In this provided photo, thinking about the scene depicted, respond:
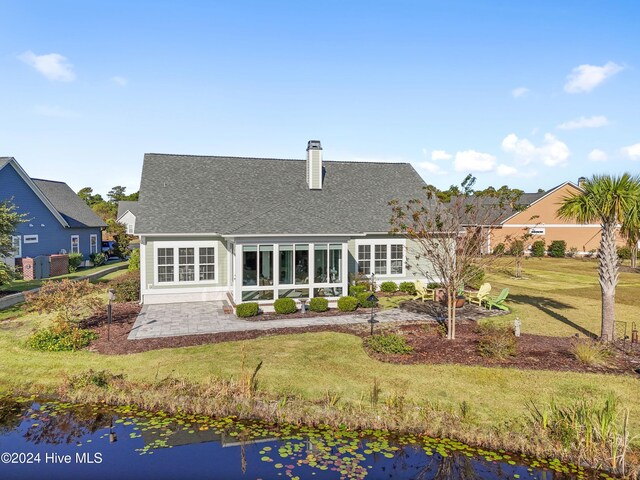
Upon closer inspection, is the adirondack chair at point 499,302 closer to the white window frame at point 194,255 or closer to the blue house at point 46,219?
the white window frame at point 194,255

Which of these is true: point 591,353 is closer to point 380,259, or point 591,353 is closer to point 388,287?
point 388,287

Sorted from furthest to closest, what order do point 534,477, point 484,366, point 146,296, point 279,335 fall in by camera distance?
1. point 146,296
2. point 279,335
3. point 484,366
4. point 534,477

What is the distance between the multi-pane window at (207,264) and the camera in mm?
21703

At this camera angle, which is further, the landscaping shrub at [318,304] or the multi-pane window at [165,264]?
the multi-pane window at [165,264]

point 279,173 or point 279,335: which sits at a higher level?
point 279,173

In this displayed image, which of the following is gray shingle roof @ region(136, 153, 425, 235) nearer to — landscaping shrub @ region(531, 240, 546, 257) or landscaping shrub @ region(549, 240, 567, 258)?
landscaping shrub @ region(531, 240, 546, 257)

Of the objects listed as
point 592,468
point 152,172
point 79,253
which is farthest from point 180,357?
point 79,253

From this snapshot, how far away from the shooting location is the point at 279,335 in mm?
15492

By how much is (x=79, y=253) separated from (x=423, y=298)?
27.5 metres

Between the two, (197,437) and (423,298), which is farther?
(423,298)

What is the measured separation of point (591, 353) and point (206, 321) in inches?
516

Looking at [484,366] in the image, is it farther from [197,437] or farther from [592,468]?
[197,437]

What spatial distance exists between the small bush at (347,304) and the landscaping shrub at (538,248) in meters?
33.6

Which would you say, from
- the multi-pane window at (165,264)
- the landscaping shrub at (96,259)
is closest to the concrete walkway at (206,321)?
the multi-pane window at (165,264)
